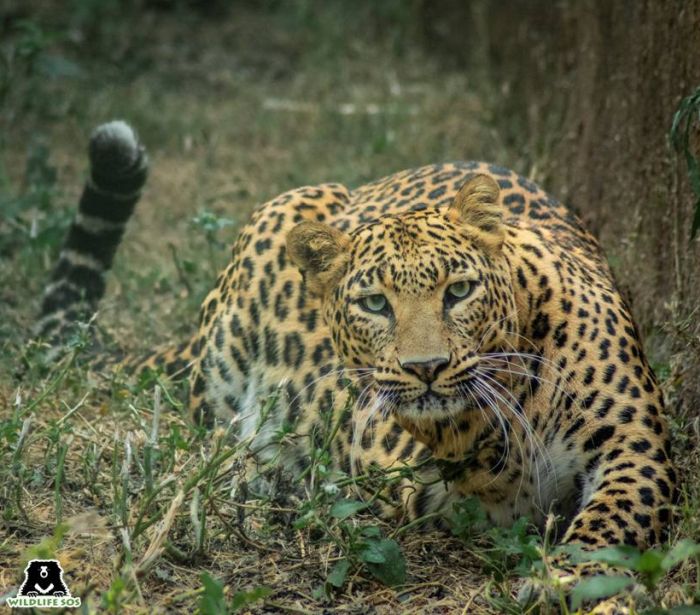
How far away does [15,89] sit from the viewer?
12211mm

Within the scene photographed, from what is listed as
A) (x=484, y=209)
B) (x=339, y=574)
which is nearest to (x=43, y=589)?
(x=339, y=574)

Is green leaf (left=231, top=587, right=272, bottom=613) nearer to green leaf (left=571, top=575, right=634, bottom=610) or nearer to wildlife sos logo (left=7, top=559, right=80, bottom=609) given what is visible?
wildlife sos logo (left=7, top=559, right=80, bottom=609)

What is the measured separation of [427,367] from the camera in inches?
196

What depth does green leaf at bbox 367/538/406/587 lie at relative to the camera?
512 cm

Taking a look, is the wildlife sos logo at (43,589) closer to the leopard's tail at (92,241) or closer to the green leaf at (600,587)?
the green leaf at (600,587)

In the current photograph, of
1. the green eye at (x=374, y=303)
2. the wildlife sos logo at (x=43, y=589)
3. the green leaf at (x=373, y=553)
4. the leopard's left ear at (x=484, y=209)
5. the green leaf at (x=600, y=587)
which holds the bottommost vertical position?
the green leaf at (x=373, y=553)

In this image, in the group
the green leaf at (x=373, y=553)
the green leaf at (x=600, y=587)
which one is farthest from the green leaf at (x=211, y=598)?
the green leaf at (x=600, y=587)

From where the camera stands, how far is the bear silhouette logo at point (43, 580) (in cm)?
454

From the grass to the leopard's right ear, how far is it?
2.62ft

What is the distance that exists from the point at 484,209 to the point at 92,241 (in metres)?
3.16

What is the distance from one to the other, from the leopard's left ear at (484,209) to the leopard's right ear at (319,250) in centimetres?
54

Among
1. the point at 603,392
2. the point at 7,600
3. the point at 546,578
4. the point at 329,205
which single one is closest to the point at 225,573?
the point at 7,600

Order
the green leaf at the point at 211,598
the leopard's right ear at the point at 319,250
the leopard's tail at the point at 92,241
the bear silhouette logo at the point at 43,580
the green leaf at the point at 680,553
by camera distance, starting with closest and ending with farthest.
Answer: the green leaf at the point at 680,553 < the green leaf at the point at 211,598 < the bear silhouette logo at the point at 43,580 < the leopard's right ear at the point at 319,250 < the leopard's tail at the point at 92,241

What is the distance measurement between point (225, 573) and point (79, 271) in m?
3.16
